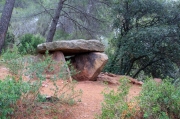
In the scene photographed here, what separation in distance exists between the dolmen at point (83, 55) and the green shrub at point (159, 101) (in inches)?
137

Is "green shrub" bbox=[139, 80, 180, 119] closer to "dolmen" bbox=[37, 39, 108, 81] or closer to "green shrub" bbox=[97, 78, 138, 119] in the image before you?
"green shrub" bbox=[97, 78, 138, 119]

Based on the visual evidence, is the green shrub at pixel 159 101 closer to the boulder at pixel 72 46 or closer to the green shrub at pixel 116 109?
the green shrub at pixel 116 109

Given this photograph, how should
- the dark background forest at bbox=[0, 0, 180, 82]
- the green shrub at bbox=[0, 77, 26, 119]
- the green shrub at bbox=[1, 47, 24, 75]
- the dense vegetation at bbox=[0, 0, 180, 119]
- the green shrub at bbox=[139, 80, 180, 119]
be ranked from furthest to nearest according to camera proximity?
the dark background forest at bbox=[0, 0, 180, 82] < the dense vegetation at bbox=[0, 0, 180, 119] < the green shrub at bbox=[1, 47, 24, 75] < the green shrub at bbox=[139, 80, 180, 119] < the green shrub at bbox=[0, 77, 26, 119]

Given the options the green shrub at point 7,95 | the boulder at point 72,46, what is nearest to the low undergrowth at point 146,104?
the green shrub at point 7,95

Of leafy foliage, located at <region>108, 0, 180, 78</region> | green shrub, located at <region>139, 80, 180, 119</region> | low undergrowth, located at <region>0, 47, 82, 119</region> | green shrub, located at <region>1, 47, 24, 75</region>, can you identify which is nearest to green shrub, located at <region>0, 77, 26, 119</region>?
low undergrowth, located at <region>0, 47, 82, 119</region>

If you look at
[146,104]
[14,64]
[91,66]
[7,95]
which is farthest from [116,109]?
[91,66]

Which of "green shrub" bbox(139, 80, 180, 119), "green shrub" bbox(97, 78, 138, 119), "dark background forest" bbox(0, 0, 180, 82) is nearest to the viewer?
"green shrub" bbox(97, 78, 138, 119)

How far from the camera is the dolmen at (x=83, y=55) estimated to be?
752 cm

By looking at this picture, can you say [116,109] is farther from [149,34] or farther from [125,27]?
[125,27]

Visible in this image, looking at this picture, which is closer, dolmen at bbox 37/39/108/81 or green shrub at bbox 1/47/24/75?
green shrub at bbox 1/47/24/75

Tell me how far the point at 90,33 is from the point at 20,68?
7556mm

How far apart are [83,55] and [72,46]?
670 mm

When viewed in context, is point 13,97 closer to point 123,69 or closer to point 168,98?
point 168,98

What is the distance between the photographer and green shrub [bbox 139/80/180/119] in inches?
148
